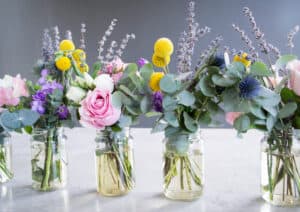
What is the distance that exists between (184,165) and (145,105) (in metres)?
0.16

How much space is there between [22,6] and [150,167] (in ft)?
8.55

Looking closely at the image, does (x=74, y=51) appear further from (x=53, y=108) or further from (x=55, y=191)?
(x=55, y=191)

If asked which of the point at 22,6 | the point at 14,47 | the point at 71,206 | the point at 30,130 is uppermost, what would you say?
the point at 22,6

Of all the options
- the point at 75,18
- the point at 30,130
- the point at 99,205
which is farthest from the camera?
the point at 75,18

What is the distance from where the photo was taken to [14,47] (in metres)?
3.41

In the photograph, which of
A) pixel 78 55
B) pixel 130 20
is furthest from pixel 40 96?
pixel 130 20

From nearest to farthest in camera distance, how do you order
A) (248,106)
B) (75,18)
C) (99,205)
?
(248,106), (99,205), (75,18)

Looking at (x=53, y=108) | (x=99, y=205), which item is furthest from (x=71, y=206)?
(x=53, y=108)

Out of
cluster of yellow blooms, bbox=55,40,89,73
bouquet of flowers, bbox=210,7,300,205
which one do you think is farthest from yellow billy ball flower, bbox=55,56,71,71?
bouquet of flowers, bbox=210,7,300,205

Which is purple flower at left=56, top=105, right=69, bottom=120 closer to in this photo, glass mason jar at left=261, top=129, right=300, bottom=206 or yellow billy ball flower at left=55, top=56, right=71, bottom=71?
yellow billy ball flower at left=55, top=56, right=71, bottom=71

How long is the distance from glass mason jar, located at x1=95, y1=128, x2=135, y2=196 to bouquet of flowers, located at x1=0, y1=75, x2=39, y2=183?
17 cm

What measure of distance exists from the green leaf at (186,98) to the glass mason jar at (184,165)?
3.6 inches

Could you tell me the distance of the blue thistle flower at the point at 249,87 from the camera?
0.79 m

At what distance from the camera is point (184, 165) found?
898mm
